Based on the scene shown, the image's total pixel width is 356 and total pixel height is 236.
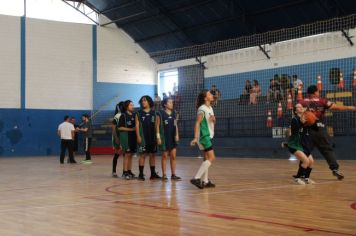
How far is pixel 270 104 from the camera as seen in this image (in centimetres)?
2255

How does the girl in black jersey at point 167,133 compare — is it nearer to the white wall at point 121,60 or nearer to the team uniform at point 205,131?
the team uniform at point 205,131

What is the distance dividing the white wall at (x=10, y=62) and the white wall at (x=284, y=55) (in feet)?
32.8

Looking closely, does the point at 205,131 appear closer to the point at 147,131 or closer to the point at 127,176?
the point at 147,131

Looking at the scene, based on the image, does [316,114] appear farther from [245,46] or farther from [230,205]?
[245,46]

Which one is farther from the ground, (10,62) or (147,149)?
(10,62)

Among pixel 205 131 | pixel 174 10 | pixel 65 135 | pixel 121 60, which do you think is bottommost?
pixel 65 135

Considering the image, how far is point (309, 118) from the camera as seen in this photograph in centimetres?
963

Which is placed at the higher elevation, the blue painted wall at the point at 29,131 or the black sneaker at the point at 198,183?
the blue painted wall at the point at 29,131

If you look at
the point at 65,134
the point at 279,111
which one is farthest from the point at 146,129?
the point at 279,111

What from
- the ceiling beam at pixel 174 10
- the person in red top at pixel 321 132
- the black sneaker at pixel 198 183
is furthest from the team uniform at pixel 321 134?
the ceiling beam at pixel 174 10

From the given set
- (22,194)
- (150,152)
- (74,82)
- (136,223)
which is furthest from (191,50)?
(136,223)

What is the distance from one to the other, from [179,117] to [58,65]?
841cm

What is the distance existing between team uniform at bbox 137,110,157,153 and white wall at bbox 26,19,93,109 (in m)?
19.8

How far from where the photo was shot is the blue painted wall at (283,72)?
22078 millimetres
